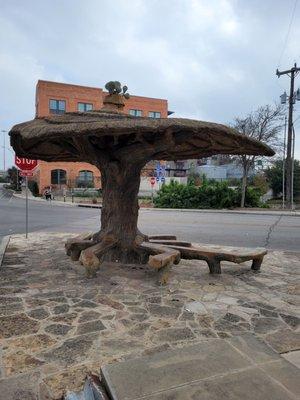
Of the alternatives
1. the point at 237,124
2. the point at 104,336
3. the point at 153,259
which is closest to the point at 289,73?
the point at 237,124

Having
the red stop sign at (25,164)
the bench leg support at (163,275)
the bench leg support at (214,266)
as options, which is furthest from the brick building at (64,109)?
the bench leg support at (163,275)

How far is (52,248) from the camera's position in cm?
882

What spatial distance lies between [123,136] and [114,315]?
3.05m

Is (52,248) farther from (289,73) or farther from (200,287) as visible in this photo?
(289,73)

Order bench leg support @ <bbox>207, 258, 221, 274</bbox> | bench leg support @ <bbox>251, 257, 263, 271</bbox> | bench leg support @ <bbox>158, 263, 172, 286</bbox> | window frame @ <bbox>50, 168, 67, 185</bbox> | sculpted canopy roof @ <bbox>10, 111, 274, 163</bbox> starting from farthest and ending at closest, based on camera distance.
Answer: window frame @ <bbox>50, 168, 67, 185</bbox> → bench leg support @ <bbox>251, 257, 263, 271</bbox> → bench leg support @ <bbox>207, 258, 221, 274</bbox> → bench leg support @ <bbox>158, 263, 172, 286</bbox> → sculpted canopy roof @ <bbox>10, 111, 274, 163</bbox>

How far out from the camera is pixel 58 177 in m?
49.1

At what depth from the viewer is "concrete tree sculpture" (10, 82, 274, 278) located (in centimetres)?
527

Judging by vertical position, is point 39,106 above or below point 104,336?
above

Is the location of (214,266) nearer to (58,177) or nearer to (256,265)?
(256,265)

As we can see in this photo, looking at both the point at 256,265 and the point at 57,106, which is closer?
the point at 256,265

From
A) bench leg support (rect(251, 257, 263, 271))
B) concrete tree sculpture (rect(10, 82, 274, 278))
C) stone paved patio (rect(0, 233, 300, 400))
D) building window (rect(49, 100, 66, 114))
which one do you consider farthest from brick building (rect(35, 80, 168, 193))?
stone paved patio (rect(0, 233, 300, 400))

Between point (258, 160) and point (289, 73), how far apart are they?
27.5 ft

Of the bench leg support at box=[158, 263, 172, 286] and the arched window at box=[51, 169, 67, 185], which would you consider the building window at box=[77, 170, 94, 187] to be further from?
the bench leg support at box=[158, 263, 172, 286]

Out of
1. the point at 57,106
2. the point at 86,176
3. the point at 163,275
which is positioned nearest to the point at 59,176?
the point at 86,176
